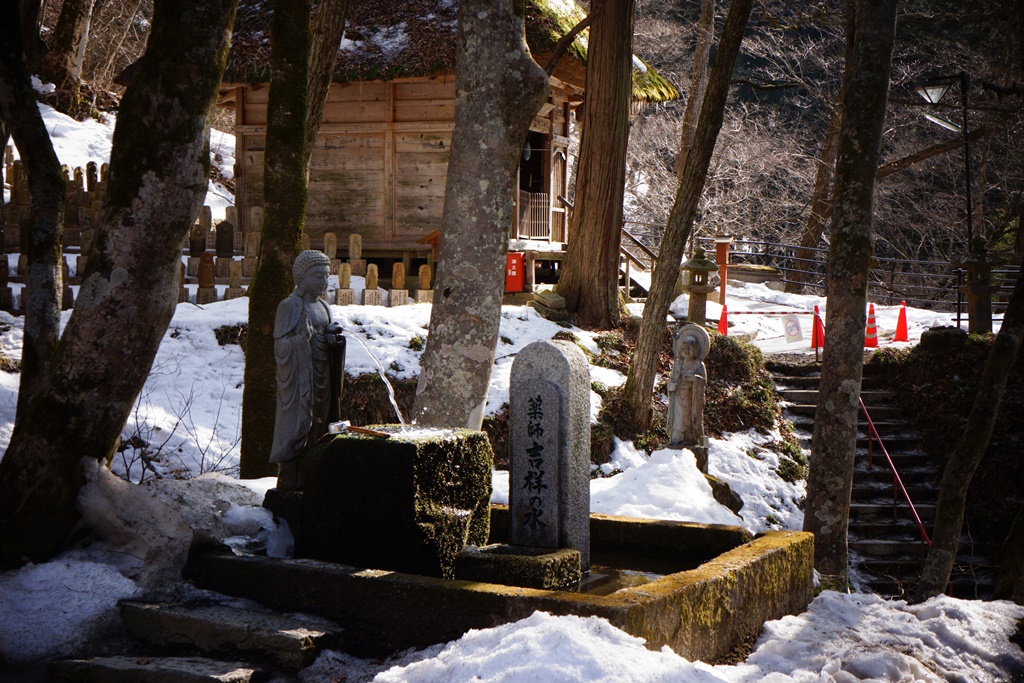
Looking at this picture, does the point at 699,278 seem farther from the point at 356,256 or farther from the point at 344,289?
the point at 344,289

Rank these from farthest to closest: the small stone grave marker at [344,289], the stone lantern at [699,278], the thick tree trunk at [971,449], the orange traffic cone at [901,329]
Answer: the orange traffic cone at [901,329] → the stone lantern at [699,278] → the small stone grave marker at [344,289] → the thick tree trunk at [971,449]

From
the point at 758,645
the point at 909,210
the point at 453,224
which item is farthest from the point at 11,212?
the point at 909,210

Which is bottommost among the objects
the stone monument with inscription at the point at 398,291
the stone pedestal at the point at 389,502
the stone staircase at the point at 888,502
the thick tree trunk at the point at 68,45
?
the stone staircase at the point at 888,502

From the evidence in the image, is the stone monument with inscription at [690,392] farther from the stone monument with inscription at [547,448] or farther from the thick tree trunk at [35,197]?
the thick tree trunk at [35,197]

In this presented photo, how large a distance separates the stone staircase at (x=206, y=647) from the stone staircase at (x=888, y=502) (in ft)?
30.0

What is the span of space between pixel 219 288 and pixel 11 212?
351 cm

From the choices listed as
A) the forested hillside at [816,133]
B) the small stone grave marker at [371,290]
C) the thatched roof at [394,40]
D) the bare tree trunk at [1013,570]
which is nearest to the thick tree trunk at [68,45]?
the thatched roof at [394,40]

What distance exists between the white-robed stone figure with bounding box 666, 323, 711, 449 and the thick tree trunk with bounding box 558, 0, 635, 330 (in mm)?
4457

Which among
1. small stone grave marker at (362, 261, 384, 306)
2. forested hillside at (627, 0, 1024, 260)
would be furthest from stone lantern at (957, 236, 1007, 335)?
small stone grave marker at (362, 261, 384, 306)

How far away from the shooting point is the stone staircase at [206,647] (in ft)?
14.5

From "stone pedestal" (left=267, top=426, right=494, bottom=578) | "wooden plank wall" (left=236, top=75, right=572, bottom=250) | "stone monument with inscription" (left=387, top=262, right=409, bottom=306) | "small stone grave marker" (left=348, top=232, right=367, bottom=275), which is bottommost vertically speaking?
"stone pedestal" (left=267, top=426, right=494, bottom=578)

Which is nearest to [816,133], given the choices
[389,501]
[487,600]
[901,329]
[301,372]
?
[901,329]

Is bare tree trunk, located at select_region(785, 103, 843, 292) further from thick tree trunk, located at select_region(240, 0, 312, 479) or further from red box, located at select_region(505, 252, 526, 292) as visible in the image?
thick tree trunk, located at select_region(240, 0, 312, 479)

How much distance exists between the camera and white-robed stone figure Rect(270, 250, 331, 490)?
6.43 m
